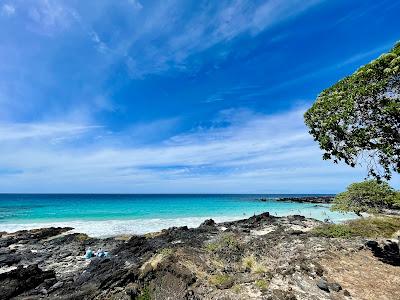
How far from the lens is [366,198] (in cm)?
1316

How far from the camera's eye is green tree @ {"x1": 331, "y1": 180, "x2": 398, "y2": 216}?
504 inches

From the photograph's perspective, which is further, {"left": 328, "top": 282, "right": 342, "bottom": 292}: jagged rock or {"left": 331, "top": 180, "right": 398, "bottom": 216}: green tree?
{"left": 331, "top": 180, "right": 398, "bottom": 216}: green tree

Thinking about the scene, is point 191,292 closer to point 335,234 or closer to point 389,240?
point 335,234

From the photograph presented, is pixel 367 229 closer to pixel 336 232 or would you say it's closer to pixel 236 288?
pixel 336 232

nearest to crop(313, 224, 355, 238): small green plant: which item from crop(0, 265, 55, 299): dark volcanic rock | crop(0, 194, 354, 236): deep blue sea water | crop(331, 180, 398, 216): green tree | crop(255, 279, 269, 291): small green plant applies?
crop(331, 180, 398, 216): green tree

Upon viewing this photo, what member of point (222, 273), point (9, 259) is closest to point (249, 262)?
point (222, 273)

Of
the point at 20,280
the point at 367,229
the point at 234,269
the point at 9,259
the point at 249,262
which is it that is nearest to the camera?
the point at 234,269

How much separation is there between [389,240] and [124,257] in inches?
577

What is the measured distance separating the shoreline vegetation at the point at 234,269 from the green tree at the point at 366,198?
2.24m

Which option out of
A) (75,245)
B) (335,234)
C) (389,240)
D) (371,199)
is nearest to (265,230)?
(335,234)

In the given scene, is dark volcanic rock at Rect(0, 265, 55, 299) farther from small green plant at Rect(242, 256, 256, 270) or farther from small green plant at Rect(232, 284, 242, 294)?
small green plant at Rect(242, 256, 256, 270)

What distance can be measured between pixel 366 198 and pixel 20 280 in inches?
613

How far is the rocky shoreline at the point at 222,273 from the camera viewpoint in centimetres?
924

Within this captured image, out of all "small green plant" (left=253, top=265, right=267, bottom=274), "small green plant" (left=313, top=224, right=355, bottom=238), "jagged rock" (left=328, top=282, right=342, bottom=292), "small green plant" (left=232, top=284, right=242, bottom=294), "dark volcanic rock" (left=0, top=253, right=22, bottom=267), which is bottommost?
"dark volcanic rock" (left=0, top=253, right=22, bottom=267)
